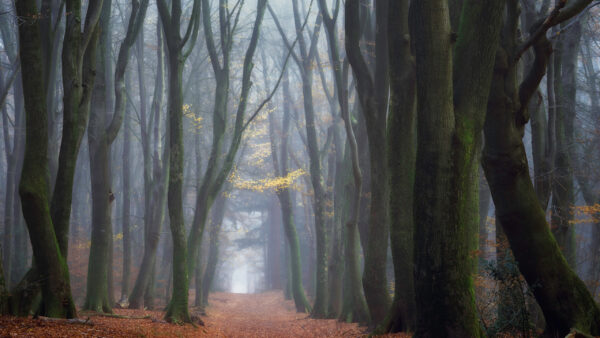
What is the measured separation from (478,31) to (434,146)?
1547 millimetres

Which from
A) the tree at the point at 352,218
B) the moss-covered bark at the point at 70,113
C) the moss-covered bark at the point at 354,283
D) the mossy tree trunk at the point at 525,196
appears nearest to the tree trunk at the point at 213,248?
the moss-covered bark at the point at 354,283

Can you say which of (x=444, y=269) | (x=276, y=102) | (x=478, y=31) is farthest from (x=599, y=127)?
(x=276, y=102)

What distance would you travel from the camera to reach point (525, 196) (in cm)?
598

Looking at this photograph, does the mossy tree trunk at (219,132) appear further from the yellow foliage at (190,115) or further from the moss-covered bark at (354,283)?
the moss-covered bark at (354,283)

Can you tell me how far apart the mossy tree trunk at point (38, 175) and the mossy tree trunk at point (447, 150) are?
5.00 m

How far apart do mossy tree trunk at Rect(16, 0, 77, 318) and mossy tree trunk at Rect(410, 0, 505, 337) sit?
16.4 ft

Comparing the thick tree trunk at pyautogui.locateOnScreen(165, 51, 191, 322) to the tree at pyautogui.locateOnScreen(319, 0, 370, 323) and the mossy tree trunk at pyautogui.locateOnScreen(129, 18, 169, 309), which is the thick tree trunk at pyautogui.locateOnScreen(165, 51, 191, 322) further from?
the mossy tree trunk at pyautogui.locateOnScreen(129, 18, 169, 309)

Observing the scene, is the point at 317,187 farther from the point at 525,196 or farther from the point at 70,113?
the point at 525,196

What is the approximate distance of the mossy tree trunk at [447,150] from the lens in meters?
5.11

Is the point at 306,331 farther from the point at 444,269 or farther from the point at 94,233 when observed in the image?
the point at 444,269

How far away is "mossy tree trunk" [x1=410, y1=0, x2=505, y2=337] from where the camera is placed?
16.8 feet

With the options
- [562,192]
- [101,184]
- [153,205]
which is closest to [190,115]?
[153,205]

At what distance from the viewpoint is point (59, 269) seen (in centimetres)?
678

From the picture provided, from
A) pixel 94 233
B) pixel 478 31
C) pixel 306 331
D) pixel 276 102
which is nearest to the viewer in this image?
pixel 478 31
